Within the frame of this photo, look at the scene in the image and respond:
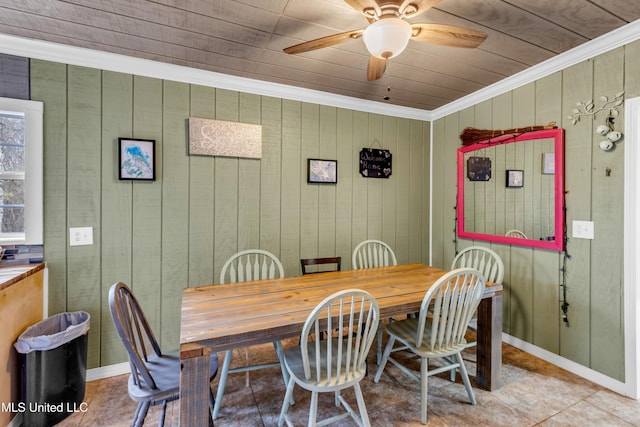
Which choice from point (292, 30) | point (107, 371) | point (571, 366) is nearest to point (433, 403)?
point (571, 366)

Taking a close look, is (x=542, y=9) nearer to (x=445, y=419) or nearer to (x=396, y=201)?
(x=396, y=201)

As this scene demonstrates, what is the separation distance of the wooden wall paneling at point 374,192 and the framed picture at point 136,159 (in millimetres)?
2073

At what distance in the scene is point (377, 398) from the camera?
1.98 m

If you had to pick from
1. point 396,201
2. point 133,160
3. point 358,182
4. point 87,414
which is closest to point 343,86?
point 358,182

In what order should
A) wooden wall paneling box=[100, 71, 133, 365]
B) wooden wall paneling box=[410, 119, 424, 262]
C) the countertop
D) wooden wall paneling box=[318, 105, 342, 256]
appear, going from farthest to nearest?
1. wooden wall paneling box=[410, 119, 424, 262]
2. wooden wall paneling box=[318, 105, 342, 256]
3. wooden wall paneling box=[100, 71, 133, 365]
4. the countertop

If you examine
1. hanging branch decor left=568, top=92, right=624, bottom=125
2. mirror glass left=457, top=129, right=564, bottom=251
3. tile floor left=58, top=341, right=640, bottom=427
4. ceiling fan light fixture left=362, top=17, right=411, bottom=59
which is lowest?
tile floor left=58, top=341, right=640, bottom=427

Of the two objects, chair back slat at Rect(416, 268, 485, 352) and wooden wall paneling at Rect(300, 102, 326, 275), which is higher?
wooden wall paneling at Rect(300, 102, 326, 275)

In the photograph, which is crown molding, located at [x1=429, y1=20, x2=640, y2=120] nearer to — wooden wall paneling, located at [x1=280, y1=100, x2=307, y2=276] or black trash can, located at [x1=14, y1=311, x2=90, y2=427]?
wooden wall paneling, located at [x1=280, y1=100, x2=307, y2=276]

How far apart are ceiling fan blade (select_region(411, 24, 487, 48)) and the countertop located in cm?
255

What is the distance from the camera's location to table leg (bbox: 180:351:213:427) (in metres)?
1.26

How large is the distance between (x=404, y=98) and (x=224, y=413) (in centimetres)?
318

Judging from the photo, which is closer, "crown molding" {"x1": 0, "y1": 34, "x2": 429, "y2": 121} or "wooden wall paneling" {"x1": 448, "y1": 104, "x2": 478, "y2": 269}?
"crown molding" {"x1": 0, "y1": 34, "x2": 429, "y2": 121}

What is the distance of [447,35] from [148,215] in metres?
2.43

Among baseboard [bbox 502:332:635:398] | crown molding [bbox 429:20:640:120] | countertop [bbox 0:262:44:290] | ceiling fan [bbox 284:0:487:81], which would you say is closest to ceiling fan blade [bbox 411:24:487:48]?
ceiling fan [bbox 284:0:487:81]
